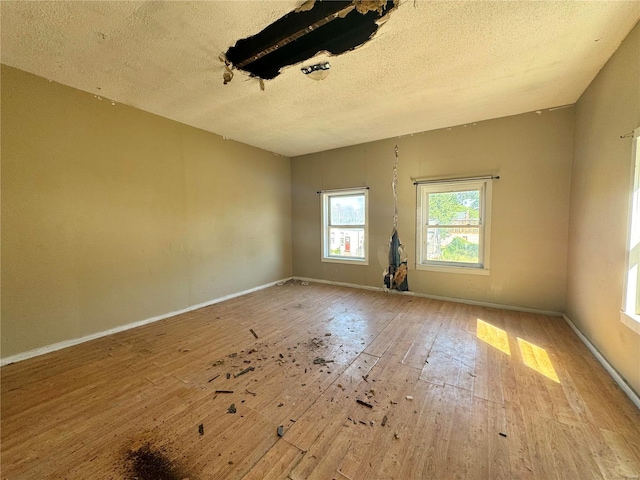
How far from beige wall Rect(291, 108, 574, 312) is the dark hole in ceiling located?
251 centimetres

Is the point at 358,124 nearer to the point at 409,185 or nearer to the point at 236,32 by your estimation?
the point at 409,185

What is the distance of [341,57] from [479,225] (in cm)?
301

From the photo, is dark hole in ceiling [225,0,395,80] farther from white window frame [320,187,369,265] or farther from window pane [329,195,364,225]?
window pane [329,195,364,225]

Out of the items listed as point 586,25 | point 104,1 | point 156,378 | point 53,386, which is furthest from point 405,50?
point 53,386

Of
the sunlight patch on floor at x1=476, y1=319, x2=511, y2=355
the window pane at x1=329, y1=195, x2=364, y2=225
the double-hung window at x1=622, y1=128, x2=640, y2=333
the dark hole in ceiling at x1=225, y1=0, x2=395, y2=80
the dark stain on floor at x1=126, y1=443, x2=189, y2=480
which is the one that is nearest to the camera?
the dark stain on floor at x1=126, y1=443, x2=189, y2=480

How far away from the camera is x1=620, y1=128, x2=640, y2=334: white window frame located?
177cm

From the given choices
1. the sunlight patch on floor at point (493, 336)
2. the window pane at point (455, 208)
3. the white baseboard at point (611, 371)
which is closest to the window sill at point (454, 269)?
the window pane at point (455, 208)

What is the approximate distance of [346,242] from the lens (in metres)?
4.98

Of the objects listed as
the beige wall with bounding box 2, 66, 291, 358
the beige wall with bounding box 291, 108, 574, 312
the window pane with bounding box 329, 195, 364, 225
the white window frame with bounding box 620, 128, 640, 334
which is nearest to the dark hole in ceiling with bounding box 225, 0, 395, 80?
the beige wall with bounding box 2, 66, 291, 358

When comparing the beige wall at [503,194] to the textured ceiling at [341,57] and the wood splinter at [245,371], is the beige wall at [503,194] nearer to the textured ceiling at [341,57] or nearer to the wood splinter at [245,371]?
the textured ceiling at [341,57]

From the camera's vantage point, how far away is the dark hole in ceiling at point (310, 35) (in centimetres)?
164

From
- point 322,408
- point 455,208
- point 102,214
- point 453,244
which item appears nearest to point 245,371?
point 322,408

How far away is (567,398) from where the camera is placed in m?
1.74

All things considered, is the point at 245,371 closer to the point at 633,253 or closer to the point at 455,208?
the point at 633,253
